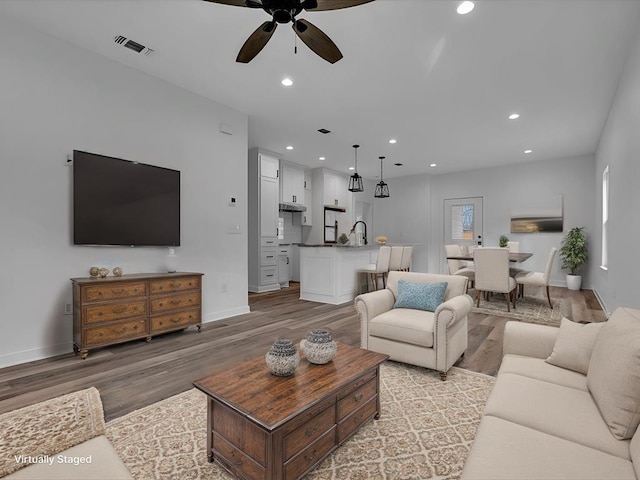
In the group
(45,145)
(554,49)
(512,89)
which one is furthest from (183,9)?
(512,89)

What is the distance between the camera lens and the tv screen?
3.25m

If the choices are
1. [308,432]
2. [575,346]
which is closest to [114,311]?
[308,432]

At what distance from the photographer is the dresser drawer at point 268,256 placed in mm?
6789

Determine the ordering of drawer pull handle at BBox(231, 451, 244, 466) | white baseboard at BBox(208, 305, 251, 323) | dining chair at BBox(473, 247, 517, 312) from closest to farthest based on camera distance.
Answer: drawer pull handle at BBox(231, 451, 244, 466) → white baseboard at BBox(208, 305, 251, 323) → dining chair at BBox(473, 247, 517, 312)

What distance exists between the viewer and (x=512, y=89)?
13.3 feet

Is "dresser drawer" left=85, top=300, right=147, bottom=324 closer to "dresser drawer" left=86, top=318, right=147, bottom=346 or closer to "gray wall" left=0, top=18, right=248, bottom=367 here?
"dresser drawer" left=86, top=318, right=147, bottom=346

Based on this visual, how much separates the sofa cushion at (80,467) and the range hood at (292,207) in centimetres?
667

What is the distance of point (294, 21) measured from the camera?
6.73 ft

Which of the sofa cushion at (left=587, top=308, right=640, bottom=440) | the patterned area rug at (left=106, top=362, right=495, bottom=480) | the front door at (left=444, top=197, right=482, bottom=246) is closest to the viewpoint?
the sofa cushion at (left=587, top=308, right=640, bottom=440)

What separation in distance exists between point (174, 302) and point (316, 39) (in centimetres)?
303

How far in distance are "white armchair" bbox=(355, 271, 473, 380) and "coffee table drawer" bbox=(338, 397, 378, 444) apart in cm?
80

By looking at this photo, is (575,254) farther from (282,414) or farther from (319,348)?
(282,414)

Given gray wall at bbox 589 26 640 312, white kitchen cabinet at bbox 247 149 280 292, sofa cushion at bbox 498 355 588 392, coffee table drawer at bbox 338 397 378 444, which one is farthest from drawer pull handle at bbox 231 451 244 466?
white kitchen cabinet at bbox 247 149 280 292

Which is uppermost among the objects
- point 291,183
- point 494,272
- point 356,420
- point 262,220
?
point 291,183
